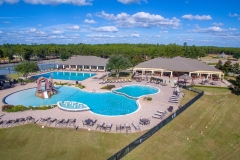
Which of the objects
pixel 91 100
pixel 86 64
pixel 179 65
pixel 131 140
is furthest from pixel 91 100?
pixel 86 64

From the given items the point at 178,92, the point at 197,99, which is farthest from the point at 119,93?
the point at 197,99

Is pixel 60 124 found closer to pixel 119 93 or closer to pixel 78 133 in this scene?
pixel 78 133

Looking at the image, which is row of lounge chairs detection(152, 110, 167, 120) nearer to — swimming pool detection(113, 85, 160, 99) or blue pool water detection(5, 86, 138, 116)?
blue pool water detection(5, 86, 138, 116)

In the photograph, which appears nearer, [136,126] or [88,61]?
[136,126]

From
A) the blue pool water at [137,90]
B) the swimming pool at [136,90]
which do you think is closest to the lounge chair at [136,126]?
the swimming pool at [136,90]

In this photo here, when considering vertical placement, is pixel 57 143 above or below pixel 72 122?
below

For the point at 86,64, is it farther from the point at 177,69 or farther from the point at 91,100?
the point at 91,100

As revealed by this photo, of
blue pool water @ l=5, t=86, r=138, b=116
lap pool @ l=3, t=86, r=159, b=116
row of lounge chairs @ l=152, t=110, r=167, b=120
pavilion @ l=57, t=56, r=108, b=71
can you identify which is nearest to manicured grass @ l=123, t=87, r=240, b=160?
row of lounge chairs @ l=152, t=110, r=167, b=120
